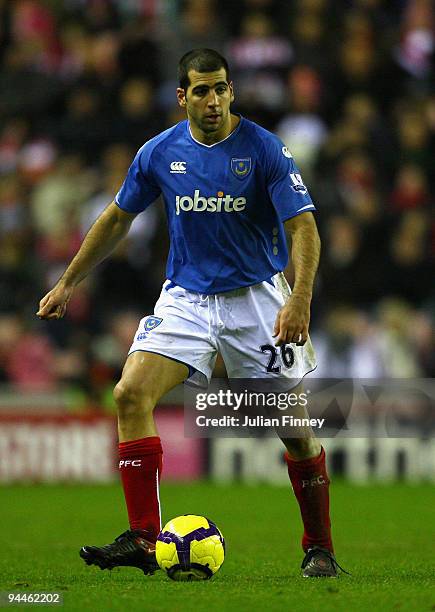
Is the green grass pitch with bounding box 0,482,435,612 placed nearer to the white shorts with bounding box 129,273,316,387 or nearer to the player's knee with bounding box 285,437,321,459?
the player's knee with bounding box 285,437,321,459

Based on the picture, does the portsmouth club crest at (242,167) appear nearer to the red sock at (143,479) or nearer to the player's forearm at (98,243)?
the player's forearm at (98,243)

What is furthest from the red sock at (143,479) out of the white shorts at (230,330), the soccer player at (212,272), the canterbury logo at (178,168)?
the canterbury logo at (178,168)

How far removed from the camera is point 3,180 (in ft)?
52.4

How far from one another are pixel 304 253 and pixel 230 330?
1.91 ft

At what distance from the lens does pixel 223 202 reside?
21.6 ft

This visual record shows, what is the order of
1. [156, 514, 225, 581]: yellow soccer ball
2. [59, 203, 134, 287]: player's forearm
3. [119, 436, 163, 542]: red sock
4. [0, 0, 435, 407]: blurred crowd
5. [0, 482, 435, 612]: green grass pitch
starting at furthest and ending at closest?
[0, 0, 435, 407]: blurred crowd → [59, 203, 134, 287]: player's forearm → [119, 436, 163, 542]: red sock → [156, 514, 225, 581]: yellow soccer ball → [0, 482, 435, 612]: green grass pitch

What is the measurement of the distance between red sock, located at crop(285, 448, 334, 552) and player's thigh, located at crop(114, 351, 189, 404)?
2.47 feet

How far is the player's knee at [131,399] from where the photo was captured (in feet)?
20.7

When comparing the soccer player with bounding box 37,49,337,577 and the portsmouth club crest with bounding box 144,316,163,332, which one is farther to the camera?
the portsmouth club crest with bounding box 144,316,163,332

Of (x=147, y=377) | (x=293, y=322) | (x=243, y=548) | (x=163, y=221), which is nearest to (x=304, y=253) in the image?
(x=293, y=322)

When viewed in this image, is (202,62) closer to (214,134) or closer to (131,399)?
(214,134)

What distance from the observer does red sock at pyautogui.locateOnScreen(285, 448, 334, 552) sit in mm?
6711

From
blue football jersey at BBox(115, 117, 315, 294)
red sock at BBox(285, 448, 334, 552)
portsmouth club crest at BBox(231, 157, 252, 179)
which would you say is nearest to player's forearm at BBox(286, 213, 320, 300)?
blue football jersey at BBox(115, 117, 315, 294)

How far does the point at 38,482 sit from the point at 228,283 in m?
7.70
